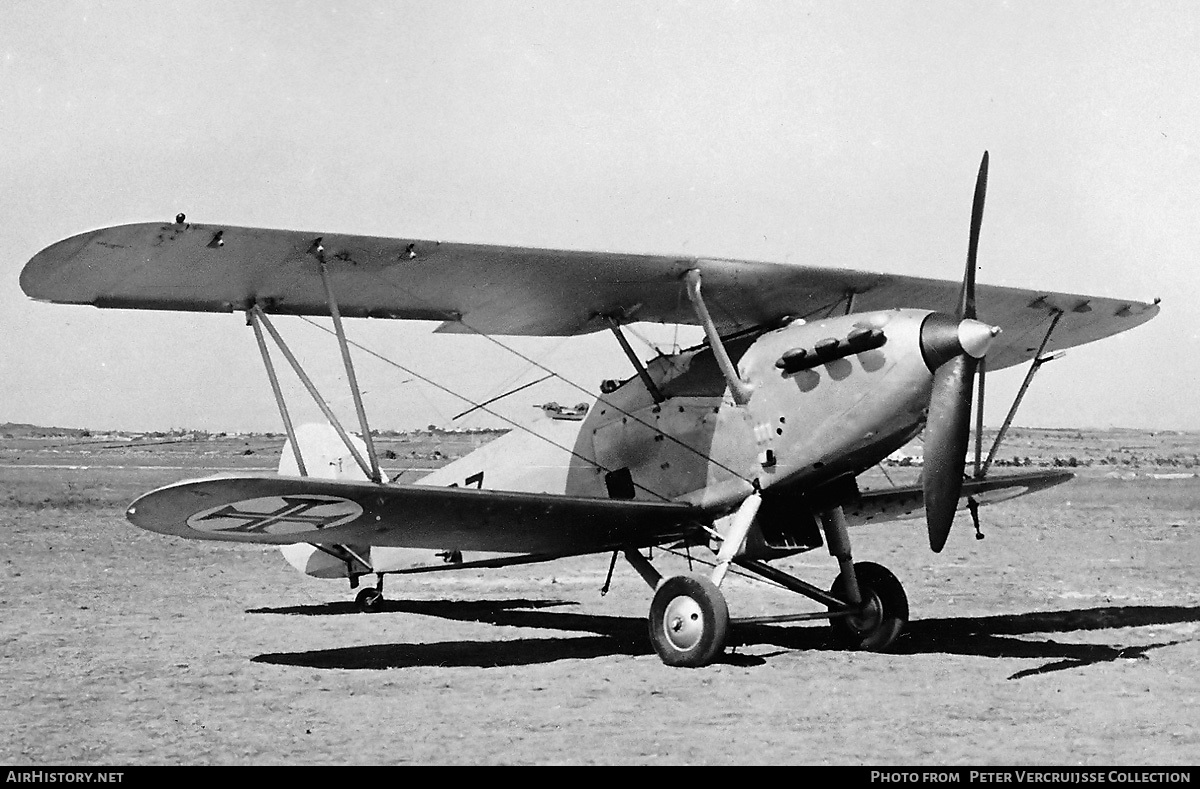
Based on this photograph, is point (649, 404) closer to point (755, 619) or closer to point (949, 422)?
point (755, 619)

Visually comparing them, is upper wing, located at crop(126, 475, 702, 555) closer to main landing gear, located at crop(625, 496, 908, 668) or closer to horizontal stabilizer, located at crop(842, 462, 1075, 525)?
main landing gear, located at crop(625, 496, 908, 668)

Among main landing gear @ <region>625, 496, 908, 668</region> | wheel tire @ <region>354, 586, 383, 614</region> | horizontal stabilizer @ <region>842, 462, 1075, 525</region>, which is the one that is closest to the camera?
main landing gear @ <region>625, 496, 908, 668</region>

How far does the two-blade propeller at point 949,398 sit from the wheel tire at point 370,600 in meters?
6.87

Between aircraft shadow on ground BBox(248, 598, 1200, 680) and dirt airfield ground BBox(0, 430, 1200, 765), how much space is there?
6 centimetres

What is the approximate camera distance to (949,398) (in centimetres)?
781

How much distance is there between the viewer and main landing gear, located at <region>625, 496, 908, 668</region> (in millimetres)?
8102

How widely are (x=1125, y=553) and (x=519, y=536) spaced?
39.6 ft

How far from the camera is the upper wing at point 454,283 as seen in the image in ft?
25.7

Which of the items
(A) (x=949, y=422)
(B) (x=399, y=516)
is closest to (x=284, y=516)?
(B) (x=399, y=516)

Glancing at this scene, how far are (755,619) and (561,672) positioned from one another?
1525 mm

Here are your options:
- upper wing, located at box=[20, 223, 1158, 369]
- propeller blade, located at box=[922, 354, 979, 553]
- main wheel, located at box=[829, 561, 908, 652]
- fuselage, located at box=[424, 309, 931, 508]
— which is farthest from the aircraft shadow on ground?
upper wing, located at box=[20, 223, 1158, 369]

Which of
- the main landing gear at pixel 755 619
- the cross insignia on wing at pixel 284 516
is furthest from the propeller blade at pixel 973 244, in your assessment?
the cross insignia on wing at pixel 284 516
